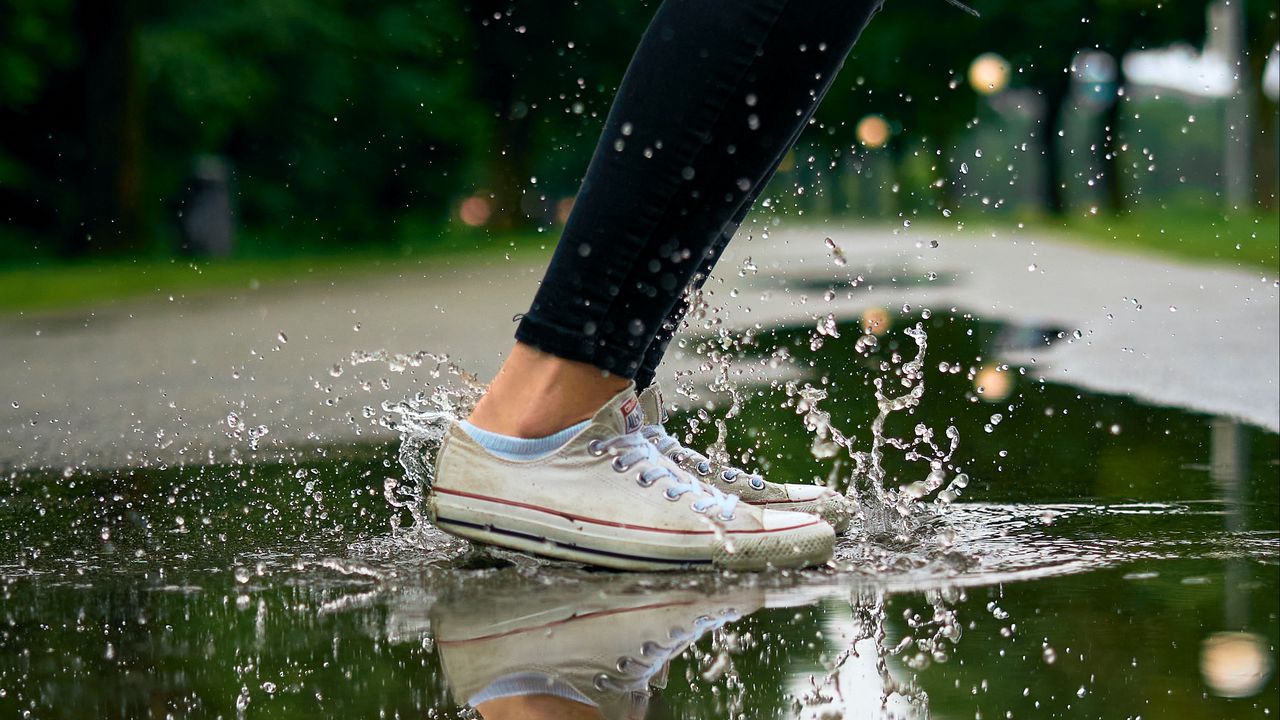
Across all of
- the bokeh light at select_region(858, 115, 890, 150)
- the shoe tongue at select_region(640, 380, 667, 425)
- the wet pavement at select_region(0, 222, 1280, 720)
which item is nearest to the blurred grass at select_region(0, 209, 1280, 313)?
the wet pavement at select_region(0, 222, 1280, 720)

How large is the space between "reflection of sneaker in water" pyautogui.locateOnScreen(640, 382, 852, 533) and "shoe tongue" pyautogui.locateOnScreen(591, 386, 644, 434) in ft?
0.60

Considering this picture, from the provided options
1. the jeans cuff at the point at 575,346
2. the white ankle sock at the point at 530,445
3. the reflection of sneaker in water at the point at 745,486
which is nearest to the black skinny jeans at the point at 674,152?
the jeans cuff at the point at 575,346

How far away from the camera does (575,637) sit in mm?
1948

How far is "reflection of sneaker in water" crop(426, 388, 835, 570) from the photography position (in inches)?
95.9

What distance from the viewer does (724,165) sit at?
2.51 m

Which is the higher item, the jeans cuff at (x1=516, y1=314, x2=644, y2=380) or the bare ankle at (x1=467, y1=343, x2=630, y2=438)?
the jeans cuff at (x1=516, y1=314, x2=644, y2=380)

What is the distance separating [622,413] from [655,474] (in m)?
0.12

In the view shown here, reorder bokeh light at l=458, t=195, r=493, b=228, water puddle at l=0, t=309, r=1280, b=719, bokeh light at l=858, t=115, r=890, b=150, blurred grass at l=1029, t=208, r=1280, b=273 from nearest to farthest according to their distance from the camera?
water puddle at l=0, t=309, r=1280, b=719 < blurred grass at l=1029, t=208, r=1280, b=273 < bokeh light at l=458, t=195, r=493, b=228 < bokeh light at l=858, t=115, r=890, b=150

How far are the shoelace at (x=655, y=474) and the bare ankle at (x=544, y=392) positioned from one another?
0.06 meters

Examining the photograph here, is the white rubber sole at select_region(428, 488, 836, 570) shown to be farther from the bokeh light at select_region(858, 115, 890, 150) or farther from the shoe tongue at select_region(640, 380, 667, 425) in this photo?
the bokeh light at select_region(858, 115, 890, 150)

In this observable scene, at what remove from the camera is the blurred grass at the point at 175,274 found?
13.5m

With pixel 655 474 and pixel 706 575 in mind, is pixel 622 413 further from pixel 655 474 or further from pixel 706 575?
pixel 706 575

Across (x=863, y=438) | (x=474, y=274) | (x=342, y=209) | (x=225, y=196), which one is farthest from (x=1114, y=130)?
(x=863, y=438)

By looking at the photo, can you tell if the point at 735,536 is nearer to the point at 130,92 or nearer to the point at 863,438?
the point at 863,438
